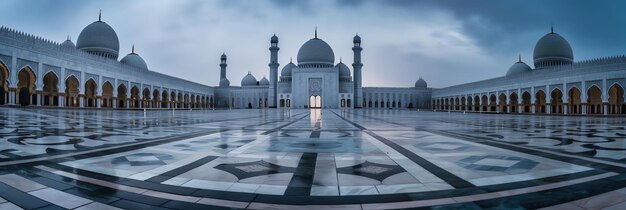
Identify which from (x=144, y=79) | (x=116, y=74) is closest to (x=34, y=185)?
(x=116, y=74)

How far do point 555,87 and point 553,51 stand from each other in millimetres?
12058

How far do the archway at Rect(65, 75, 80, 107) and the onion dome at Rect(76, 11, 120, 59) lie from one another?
25.4 feet

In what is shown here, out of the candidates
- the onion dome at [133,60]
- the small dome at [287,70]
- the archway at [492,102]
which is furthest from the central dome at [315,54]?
the archway at [492,102]

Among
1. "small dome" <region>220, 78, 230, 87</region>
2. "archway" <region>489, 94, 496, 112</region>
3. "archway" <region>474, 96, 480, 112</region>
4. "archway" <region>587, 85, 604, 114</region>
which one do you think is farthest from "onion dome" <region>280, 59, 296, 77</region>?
"archway" <region>587, 85, 604, 114</region>

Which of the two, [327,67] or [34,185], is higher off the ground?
[327,67]

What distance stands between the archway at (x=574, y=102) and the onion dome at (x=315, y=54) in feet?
106

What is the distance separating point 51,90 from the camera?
25.8 metres

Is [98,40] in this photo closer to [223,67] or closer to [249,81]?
[223,67]

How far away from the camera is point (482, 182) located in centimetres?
227

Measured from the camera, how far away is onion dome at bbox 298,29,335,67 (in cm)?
5241

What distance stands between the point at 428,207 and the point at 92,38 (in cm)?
4318

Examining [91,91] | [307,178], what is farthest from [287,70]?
[307,178]

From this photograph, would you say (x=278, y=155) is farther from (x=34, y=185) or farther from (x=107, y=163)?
(x=34, y=185)

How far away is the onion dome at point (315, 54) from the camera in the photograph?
5241 cm
